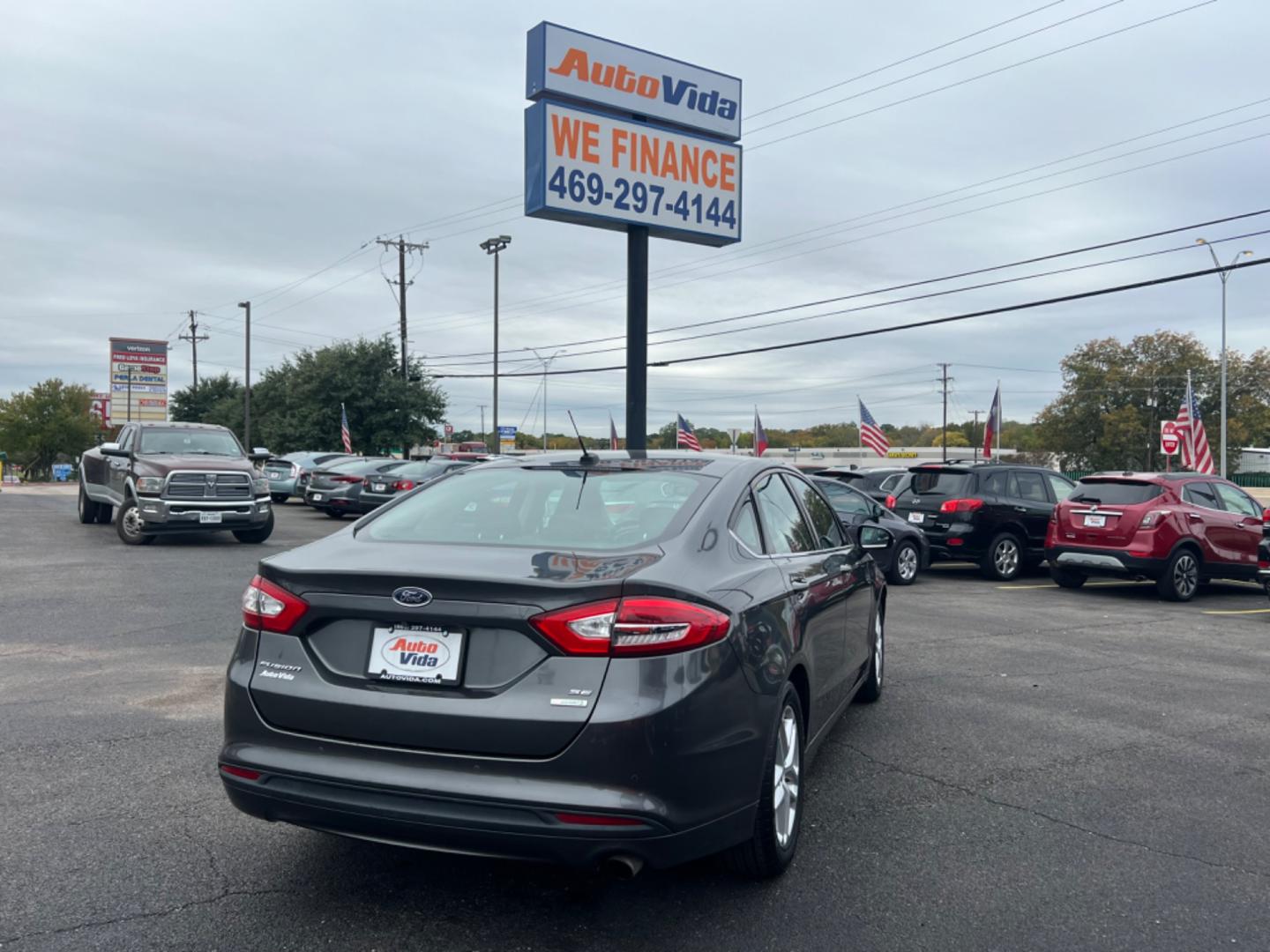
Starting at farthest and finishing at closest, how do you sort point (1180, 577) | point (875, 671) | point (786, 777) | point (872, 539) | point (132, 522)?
point (132, 522) < point (1180, 577) < point (875, 671) < point (872, 539) < point (786, 777)

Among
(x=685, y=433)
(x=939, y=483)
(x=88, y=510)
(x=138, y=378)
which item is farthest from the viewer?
(x=138, y=378)

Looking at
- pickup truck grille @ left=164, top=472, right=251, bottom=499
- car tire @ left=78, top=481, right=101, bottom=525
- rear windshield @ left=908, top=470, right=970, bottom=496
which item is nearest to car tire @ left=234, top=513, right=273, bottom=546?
pickup truck grille @ left=164, top=472, right=251, bottom=499

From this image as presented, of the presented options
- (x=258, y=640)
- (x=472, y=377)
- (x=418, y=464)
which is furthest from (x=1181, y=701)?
(x=472, y=377)

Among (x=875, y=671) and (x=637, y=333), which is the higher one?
(x=637, y=333)

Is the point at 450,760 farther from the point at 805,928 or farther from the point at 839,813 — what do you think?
the point at 839,813

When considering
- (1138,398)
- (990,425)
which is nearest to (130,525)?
(990,425)

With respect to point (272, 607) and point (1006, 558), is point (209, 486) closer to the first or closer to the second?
point (1006, 558)

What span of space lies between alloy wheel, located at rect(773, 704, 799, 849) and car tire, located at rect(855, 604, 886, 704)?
244 cm

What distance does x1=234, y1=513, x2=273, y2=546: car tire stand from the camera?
16.9 m

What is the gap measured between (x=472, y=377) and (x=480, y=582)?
52159 millimetres

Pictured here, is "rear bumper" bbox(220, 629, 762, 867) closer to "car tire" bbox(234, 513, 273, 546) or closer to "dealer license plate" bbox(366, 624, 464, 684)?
"dealer license plate" bbox(366, 624, 464, 684)

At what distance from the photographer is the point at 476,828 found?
123 inches

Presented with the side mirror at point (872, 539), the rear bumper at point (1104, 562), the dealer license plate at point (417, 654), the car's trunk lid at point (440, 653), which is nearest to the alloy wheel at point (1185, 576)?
the rear bumper at point (1104, 562)

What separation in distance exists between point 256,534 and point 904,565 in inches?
408
